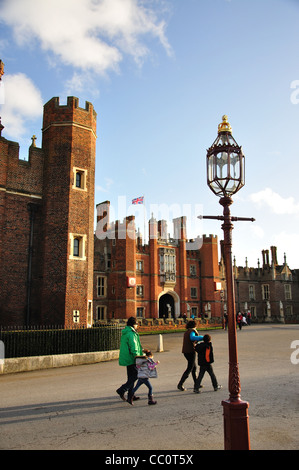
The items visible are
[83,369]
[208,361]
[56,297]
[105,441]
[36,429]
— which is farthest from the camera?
[56,297]

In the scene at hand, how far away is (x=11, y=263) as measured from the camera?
17.9 m

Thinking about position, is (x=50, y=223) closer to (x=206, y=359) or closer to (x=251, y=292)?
(x=206, y=359)

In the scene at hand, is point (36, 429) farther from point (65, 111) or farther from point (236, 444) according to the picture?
point (65, 111)

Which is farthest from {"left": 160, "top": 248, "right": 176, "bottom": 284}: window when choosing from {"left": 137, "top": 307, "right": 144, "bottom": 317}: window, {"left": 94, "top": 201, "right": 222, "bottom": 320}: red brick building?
{"left": 137, "top": 307, "right": 144, "bottom": 317}: window

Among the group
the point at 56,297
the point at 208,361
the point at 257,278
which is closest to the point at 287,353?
the point at 208,361

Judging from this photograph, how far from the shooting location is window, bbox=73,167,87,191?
19.2 metres

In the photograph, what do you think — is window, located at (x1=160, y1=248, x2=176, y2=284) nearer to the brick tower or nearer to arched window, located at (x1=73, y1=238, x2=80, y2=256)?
the brick tower

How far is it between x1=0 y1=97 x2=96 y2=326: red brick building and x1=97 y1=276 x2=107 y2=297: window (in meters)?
18.4

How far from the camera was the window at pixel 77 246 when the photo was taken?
18.4 meters

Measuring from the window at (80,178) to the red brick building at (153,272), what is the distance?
60.2 ft

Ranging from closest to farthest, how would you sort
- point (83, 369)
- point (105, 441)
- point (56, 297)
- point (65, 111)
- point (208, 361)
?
point (105, 441) < point (208, 361) < point (83, 369) < point (56, 297) < point (65, 111)

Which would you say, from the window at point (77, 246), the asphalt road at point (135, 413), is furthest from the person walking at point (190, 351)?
the window at point (77, 246)

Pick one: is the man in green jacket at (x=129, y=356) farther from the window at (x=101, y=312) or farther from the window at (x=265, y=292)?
the window at (x=265, y=292)
